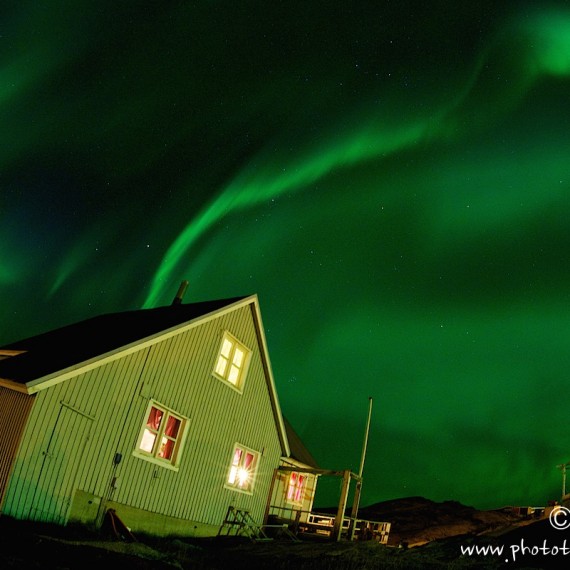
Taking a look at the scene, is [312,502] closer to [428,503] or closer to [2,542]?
[2,542]

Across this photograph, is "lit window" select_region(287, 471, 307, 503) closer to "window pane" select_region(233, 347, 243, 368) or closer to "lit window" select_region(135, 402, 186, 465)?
"window pane" select_region(233, 347, 243, 368)

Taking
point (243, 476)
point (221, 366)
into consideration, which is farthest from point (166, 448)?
point (243, 476)

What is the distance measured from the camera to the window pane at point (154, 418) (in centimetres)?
1687

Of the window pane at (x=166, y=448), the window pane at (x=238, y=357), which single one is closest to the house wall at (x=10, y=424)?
the window pane at (x=166, y=448)

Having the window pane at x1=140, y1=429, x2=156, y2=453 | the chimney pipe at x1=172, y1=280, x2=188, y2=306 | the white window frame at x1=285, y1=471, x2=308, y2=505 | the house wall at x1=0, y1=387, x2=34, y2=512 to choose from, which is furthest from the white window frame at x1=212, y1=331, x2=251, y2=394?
the house wall at x1=0, y1=387, x2=34, y2=512

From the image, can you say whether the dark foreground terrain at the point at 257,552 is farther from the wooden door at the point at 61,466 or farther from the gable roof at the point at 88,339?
the gable roof at the point at 88,339

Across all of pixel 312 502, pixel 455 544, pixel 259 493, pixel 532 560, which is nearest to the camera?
pixel 532 560

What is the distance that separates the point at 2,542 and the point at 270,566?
674 cm

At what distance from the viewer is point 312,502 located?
92.0 ft

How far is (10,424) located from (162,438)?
16.3ft

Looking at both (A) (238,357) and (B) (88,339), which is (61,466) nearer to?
(B) (88,339)

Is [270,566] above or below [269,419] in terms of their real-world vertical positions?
below

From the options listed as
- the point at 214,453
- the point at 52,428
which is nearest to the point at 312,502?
the point at 214,453

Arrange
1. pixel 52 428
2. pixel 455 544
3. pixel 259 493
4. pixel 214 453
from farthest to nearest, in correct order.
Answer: pixel 259 493 < pixel 214 453 < pixel 455 544 < pixel 52 428
